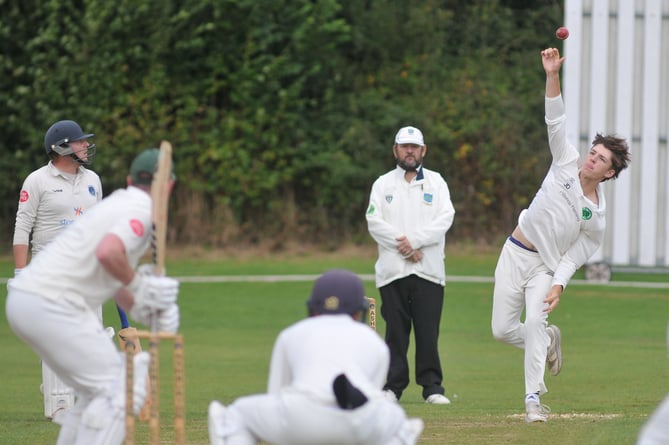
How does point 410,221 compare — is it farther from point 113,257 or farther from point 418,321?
point 113,257

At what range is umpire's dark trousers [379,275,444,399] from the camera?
10836 mm

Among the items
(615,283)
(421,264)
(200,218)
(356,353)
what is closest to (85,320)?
(356,353)

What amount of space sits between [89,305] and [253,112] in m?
19.9

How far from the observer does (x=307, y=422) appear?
5539 mm

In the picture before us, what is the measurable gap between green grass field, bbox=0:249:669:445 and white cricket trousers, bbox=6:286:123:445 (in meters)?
1.92

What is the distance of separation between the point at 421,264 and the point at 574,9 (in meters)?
12.3

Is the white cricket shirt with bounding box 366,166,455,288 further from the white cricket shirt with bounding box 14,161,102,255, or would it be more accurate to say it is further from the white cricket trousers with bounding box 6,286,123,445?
the white cricket trousers with bounding box 6,286,123,445

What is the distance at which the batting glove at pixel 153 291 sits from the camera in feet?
20.4

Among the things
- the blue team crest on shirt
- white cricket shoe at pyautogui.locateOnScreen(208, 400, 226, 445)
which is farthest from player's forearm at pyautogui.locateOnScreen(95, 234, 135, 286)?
the blue team crest on shirt

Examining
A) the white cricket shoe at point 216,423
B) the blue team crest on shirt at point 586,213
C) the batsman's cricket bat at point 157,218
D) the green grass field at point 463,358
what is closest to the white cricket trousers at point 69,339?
the batsman's cricket bat at point 157,218

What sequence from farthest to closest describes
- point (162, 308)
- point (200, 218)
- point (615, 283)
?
point (200, 218)
point (615, 283)
point (162, 308)

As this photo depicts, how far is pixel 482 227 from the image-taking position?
26328 mm

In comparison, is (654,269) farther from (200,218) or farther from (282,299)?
(200,218)

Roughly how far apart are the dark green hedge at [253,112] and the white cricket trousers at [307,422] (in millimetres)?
19696
